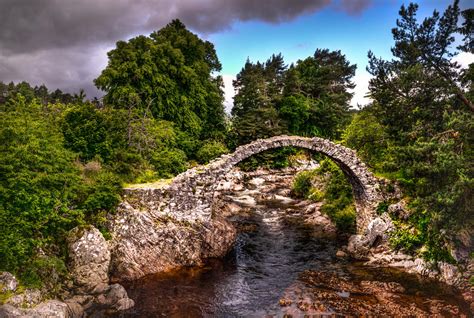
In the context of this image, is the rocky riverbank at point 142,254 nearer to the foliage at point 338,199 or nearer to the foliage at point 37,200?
the foliage at point 37,200

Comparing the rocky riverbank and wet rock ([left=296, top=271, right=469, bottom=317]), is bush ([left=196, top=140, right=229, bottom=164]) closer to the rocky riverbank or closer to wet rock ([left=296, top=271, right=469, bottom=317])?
the rocky riverbank

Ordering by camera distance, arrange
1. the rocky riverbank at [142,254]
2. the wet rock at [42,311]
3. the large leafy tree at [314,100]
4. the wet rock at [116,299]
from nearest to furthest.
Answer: the wet rock at [42,311] < the rocky riverbank at [142,254] < the wet rock at [116,299] < the large leafy tree at [314,100]

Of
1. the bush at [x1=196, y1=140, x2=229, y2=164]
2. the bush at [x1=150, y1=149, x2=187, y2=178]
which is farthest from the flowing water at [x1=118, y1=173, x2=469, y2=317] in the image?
the bush at [x1=196, y1=140, x2=229, y2=164]

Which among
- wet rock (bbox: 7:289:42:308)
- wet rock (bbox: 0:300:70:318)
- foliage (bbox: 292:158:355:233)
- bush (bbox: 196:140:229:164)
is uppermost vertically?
bush (bbox: 196:140:229:164)

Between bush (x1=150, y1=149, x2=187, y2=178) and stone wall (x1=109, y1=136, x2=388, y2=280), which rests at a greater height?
bush (x1=150, y1=149, x2=187, y2=178)

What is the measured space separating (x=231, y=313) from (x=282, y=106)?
140ft

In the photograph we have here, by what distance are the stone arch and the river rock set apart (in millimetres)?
4111

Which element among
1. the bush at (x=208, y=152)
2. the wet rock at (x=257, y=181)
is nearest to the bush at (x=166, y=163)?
the bush at (x=208, y=152)

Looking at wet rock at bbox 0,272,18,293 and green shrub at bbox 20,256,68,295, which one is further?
green shrub at bbox 20,256,68,295

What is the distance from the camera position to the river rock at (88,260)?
503 inches

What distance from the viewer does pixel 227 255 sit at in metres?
18.3

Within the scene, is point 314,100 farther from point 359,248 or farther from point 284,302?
point 284,302

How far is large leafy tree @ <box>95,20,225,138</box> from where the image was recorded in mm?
30438

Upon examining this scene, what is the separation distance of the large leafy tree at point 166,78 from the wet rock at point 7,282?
695 inches
